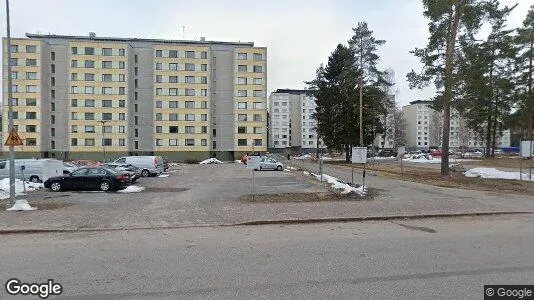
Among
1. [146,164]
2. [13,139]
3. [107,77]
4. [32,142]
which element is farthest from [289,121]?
[13,139]

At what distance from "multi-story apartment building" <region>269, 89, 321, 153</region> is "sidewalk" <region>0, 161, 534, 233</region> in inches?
5242

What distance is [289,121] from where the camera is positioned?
499 feet

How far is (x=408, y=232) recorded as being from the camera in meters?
9.59

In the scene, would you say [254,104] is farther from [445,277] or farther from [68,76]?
[445,277]

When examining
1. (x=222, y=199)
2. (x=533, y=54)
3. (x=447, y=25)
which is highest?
(x=533, y=54)

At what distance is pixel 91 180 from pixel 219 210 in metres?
11.6

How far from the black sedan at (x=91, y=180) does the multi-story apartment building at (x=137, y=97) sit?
182 feet

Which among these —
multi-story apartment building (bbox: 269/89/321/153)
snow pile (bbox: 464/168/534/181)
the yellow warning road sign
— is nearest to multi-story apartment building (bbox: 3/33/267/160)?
snow pile (bbox: 464/168/534/181)

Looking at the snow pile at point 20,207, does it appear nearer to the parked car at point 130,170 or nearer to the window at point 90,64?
the parked car at point 130,170

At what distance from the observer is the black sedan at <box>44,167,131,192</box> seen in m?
21.4

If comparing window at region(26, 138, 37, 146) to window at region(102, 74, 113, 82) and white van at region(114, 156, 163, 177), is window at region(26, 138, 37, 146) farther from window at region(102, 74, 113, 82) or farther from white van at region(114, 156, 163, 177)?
white van at region(114, 156, 163, 177)

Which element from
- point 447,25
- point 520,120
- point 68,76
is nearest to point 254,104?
point 68,76

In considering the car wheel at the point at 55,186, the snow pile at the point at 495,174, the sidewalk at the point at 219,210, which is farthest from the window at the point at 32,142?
the snow pile at the point at 495,174

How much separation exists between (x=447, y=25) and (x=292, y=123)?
128563 millimetres
